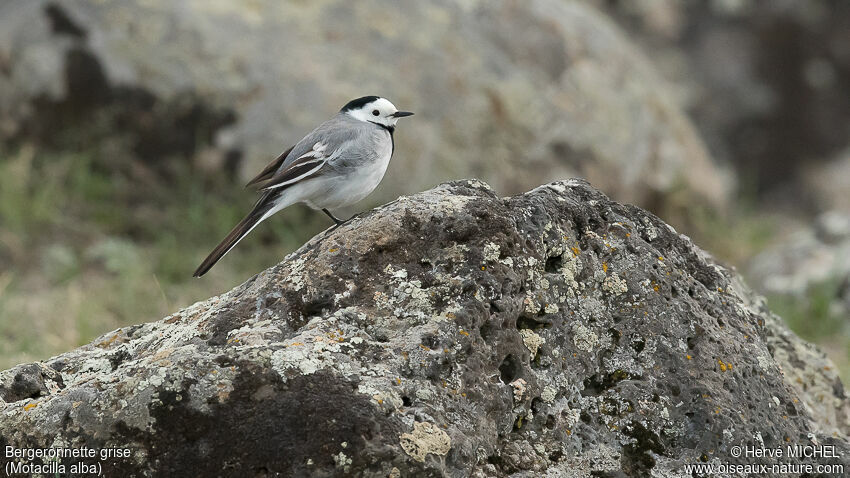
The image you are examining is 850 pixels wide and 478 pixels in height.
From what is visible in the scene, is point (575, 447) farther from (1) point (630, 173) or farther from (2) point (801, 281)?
(1) point (630, 173)

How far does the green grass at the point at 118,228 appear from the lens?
24.8ft

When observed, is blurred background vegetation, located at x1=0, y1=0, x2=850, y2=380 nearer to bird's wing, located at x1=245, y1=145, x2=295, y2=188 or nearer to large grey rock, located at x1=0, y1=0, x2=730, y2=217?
large grey rock, located at x1=0, y1=0, x2=730, y2=217

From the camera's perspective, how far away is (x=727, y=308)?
3689 mm

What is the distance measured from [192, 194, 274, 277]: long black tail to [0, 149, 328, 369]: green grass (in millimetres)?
3003

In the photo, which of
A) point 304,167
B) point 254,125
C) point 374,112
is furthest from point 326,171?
point 254,125

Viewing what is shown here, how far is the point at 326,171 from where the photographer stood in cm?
446

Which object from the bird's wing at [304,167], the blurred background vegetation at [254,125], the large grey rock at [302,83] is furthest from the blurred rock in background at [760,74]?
the bird's wing at [304,167]

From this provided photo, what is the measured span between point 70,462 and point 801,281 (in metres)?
7.00

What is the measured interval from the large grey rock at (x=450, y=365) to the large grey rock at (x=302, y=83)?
4698 millimetres

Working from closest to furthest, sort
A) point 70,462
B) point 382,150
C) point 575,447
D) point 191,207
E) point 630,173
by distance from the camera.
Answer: point 70,462, point 575,447, point 382,150, point 191,207, point 630,173

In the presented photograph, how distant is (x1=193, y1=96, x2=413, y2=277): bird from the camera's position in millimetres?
4375

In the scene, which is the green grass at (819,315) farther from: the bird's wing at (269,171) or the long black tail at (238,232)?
the long black tail at (238,232)

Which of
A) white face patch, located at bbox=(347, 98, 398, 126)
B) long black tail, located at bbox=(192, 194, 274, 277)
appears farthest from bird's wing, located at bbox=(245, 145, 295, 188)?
white face patch, located at bbox=(347, 98, 398, 126)

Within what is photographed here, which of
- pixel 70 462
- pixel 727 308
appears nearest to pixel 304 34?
pixel 727 308
